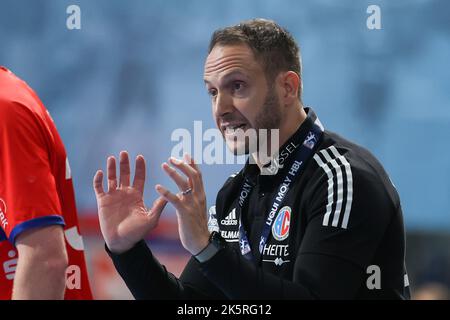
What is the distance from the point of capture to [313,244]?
2.07 metres

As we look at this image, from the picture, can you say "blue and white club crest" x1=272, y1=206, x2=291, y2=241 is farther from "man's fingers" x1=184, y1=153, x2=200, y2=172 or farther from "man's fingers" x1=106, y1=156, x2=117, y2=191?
"man's fingers" x1=106, y1=156, x2=117, y2=191

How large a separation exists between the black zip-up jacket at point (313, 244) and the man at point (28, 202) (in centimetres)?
48

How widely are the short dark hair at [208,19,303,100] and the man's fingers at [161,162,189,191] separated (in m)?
0.63

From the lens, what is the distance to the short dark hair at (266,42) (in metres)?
2.43

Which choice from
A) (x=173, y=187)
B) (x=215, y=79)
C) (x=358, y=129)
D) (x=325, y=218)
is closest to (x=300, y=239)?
(x=325, y=218)

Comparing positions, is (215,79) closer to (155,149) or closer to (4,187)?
(4,187)

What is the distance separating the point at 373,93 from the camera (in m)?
5.01

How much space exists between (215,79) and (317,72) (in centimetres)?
279

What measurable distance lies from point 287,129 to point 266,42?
32 centimetres

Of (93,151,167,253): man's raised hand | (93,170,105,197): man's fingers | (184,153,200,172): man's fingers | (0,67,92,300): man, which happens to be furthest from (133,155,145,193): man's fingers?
(0,67,92,300): man

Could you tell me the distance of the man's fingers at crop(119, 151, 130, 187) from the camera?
87.2 inches

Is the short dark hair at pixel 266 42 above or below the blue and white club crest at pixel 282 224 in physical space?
above

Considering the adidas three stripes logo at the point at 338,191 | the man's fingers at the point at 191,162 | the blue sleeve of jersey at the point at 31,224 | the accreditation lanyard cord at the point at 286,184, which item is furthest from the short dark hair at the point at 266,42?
the blue sleeve of jersey at the point at 31,224

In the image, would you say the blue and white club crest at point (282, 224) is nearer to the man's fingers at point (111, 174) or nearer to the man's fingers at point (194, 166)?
the man's fingers at point (194, 166)
